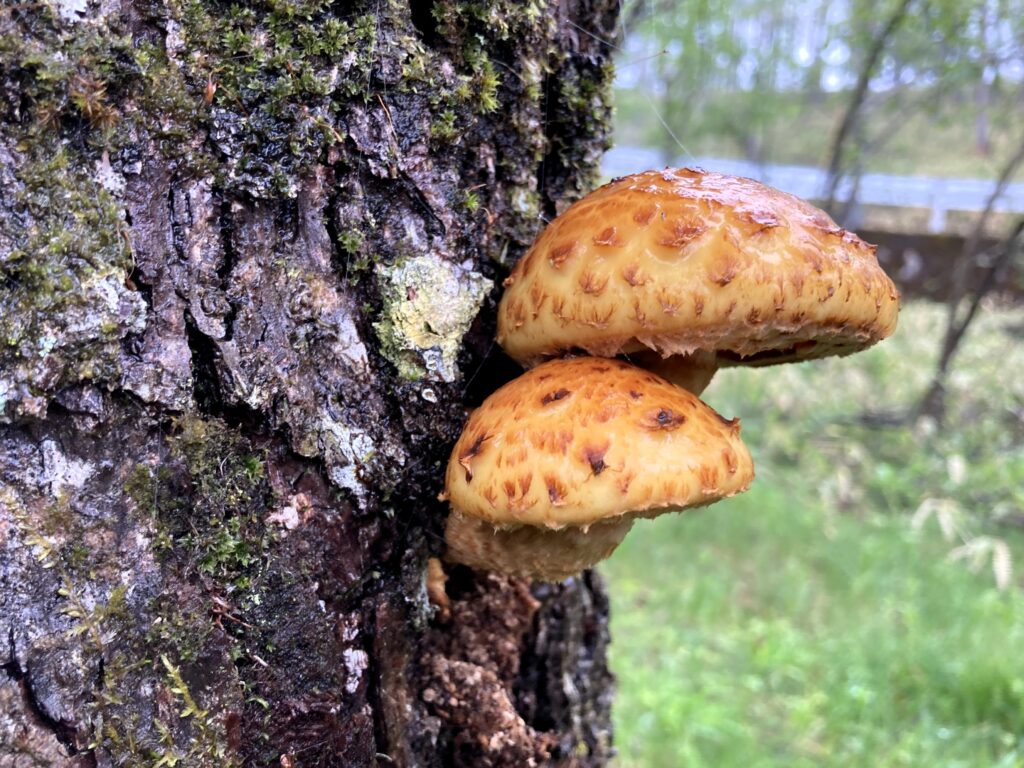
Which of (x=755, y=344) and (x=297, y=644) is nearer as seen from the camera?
(x=297, y=644)

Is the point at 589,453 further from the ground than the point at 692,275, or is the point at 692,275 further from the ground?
the point at 692,275

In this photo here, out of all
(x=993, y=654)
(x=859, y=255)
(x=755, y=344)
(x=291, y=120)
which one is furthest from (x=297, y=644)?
(x=993, y=654)

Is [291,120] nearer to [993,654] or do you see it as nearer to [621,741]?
[621,741]

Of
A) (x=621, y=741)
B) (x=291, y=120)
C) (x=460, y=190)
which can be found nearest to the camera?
(x=291, y=120)

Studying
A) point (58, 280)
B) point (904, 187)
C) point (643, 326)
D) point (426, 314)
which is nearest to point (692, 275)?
point (643, 326)

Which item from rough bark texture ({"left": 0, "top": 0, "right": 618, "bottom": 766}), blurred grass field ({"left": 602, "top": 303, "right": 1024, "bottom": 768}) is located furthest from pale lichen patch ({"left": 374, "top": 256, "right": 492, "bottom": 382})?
blurred grass field ({"left": 602, "top": 303, "right": 1024, "bottom": 768})

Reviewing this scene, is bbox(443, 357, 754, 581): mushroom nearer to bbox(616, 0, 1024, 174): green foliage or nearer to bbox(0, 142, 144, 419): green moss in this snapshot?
bbox(0, 142, 144, 419): green moss

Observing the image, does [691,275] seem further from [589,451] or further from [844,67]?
[844,67]

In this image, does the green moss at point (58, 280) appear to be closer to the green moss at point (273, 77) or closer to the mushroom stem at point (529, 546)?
the green moss at point (273, 77)
